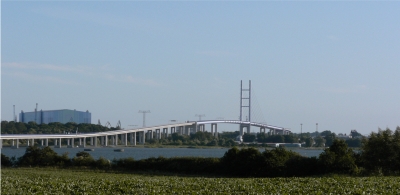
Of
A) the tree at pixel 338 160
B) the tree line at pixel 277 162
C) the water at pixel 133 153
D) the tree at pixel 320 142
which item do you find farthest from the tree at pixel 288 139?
the tree at pixel 338 160

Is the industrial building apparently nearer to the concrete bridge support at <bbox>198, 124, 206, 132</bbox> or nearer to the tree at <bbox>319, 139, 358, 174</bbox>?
the concrete bridge support at <bbox>198, 124, 206, 132</bbox>

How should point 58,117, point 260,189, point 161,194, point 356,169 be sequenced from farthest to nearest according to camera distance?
point 58,117 → point 356,169 → point 260,189 → point 161,194

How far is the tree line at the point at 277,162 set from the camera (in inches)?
1331

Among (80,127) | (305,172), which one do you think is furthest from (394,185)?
(80,127)

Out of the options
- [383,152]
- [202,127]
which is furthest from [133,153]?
[383,152]

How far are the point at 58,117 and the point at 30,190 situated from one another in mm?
115823

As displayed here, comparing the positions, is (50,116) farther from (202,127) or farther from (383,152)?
(383,152)

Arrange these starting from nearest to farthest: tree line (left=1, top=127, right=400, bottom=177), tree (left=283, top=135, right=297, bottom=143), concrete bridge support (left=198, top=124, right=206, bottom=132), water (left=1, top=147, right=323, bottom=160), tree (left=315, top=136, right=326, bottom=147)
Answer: tree line (left=1, top=127, right=400, bottom=177) → water (left=1, top=147, right=323, bottom=160) → tree (left=315, top=136, right=326, bottom=147) → tree (left=283, top=135, right=297, bottom=143) → concrete bridge support (left=198, top=124, right=206, bottom=132)

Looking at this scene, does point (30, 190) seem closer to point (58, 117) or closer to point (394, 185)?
point (394, 185)

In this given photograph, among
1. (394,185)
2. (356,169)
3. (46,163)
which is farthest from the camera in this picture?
(46,163)

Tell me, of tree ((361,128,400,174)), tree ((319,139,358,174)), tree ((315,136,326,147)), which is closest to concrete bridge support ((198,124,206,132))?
tree ((315,136,326,147))

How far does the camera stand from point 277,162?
122ft

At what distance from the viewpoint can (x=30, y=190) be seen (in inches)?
734

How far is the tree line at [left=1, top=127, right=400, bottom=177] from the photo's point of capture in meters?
33.8
